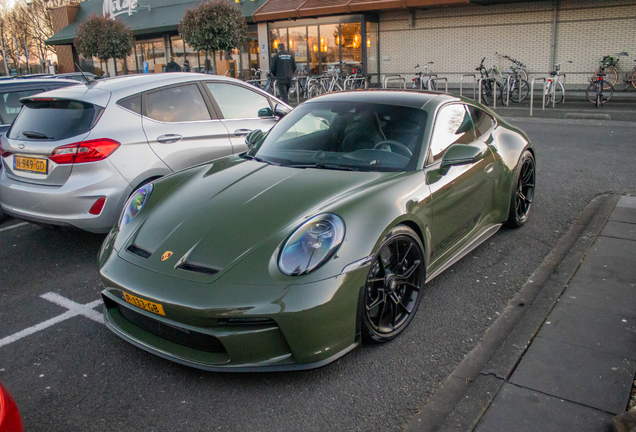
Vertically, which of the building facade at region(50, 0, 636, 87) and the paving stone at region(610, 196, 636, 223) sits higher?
the building facade at region(50, 0, 636, 87)

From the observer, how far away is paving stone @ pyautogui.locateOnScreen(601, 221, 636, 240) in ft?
15.9

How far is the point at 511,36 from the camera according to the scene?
20.2 metres

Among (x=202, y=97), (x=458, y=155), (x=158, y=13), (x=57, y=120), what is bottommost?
(x=458, y=155)

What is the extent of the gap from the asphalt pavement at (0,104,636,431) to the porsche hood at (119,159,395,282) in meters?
0.62

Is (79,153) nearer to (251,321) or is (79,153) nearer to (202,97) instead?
(202,97)

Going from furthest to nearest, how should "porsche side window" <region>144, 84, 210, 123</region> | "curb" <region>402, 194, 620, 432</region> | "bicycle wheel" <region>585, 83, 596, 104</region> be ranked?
"bicycle wheel" <region>585, 83, 596, 104</region> < "porsche side window" <region>144, 84, 210, 123</region> < "curb" <region>402, 194, 620, 432</region>

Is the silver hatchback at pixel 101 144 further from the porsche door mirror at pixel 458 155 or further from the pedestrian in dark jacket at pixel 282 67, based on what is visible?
the pedestrian in dark jacket at pixel 282 67

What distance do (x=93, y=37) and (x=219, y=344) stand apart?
25.5 metres

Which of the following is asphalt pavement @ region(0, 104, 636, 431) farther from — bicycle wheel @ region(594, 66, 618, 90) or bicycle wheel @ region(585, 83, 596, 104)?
bicycle wheel @ region(594, 66, 618, 90)

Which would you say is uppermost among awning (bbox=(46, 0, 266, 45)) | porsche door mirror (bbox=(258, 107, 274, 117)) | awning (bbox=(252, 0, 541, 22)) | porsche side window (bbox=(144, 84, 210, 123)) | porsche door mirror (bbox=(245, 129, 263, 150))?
awning (bbox=(46, 0, 266, 45))

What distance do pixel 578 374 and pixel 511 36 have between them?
776 inches

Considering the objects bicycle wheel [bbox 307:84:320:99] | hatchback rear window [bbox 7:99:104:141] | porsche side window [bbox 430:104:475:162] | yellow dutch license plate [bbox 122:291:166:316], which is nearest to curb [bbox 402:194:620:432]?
porsche side window [bbox 430:104:475:162]

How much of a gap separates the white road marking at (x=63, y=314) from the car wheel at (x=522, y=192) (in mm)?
3644

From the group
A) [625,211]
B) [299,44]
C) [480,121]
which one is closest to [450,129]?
[480,121]
